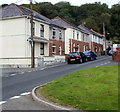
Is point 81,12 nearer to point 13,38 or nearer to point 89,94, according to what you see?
point 13,38

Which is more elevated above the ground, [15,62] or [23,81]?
[15,62]

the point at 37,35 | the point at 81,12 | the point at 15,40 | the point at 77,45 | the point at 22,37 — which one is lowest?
the point at 15,40

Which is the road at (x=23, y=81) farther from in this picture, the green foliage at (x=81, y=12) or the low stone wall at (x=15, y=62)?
the green foliage at (x=81, y=12)

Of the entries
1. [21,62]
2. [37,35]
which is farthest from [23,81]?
[37,35]

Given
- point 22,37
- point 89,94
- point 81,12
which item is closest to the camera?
point 89,94

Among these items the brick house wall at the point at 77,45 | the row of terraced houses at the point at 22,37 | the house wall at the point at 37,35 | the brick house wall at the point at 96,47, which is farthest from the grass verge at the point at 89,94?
the brick house wall at the point at 96,47

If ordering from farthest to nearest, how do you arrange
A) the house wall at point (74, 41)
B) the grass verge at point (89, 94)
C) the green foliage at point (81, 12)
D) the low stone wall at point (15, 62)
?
the green foliage at point (81, 12) → the house wall at point (74, 41) → the low stone wall at point (15, 62) → the grass verge at point (89, 94)

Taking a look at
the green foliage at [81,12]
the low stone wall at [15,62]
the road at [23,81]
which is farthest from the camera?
the green foliage at [81,12]

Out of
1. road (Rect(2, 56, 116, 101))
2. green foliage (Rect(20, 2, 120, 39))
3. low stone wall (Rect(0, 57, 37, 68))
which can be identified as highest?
green foliage (Rect(20, 2, 120, 39))

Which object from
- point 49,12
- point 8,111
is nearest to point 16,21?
point 8,111

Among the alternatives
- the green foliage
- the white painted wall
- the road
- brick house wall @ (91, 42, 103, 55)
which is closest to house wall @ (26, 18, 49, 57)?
the white painted wall

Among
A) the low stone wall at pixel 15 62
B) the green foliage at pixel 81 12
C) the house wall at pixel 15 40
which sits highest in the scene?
the green foliage at pixel 81 12

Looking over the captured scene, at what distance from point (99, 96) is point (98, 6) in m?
54.9

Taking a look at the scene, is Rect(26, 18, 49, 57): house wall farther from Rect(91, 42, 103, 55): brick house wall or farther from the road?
Rect(91, 42, 103, 55): brick house wall
